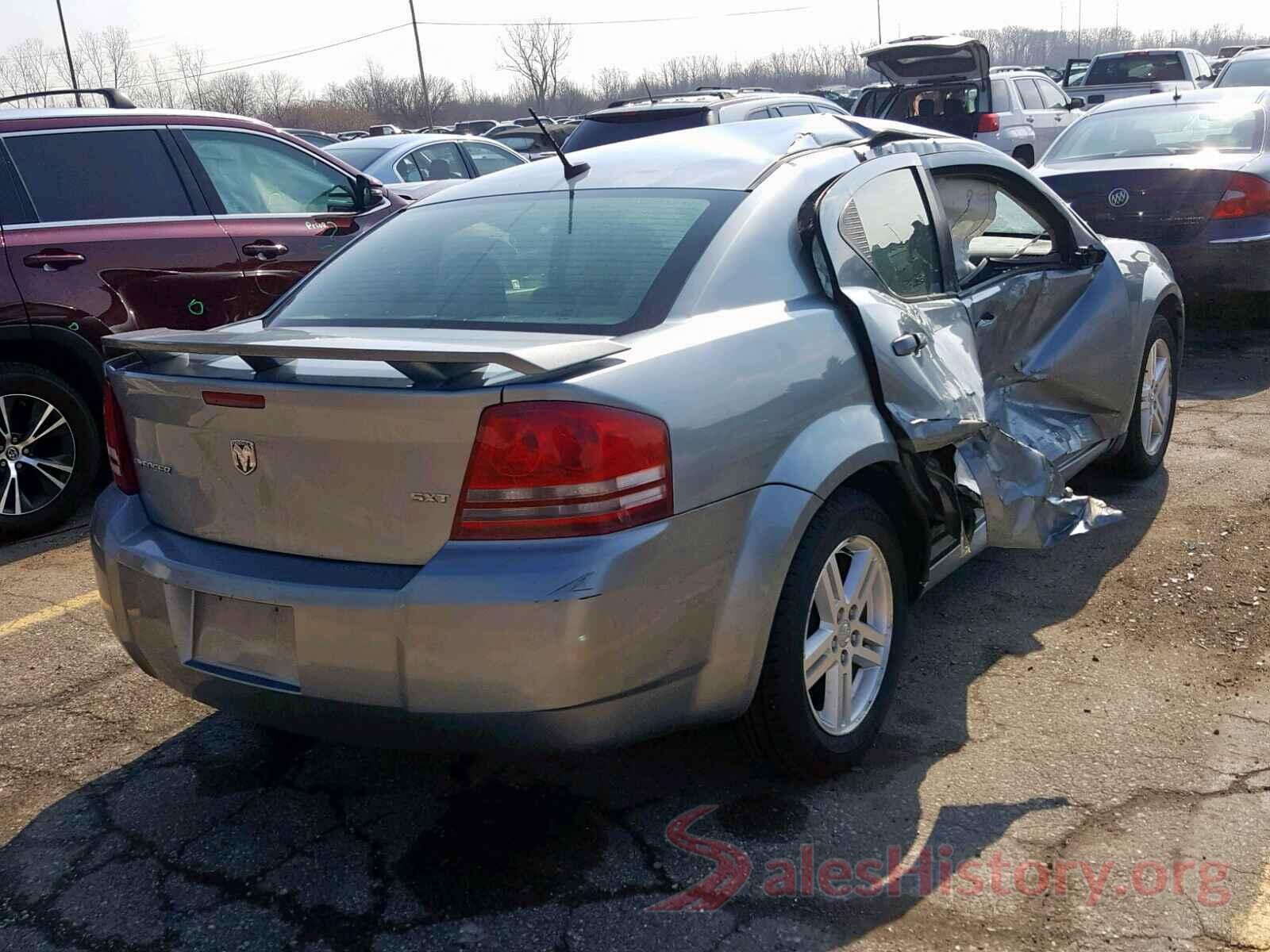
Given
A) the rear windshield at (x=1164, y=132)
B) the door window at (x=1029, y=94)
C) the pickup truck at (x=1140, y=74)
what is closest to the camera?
the rear windshield at (x=1164, y=132)

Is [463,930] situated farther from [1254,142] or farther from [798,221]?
[1254,142]

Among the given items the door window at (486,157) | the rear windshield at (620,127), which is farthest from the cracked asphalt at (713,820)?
the door window at (486,157)

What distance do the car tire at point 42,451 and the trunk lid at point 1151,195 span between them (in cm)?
592

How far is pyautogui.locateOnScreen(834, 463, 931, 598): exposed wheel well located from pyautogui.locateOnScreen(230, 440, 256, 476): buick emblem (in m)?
1.39

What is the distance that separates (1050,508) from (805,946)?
1.89 meters

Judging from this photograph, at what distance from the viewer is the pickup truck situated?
2136cm

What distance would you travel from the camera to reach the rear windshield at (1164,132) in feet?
27.2

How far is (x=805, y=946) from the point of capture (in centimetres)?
247

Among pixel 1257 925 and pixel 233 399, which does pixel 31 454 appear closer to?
pixel 233 399

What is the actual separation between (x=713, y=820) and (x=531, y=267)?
56.7 inches

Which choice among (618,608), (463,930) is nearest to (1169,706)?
(618,608)

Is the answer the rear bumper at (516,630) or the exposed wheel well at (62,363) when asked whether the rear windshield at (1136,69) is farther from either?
the rear bumper at (516,630)

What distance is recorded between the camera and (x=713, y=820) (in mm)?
2949

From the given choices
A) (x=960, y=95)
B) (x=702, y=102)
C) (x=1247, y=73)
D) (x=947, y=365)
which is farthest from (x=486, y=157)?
(x=1247, y=73)
